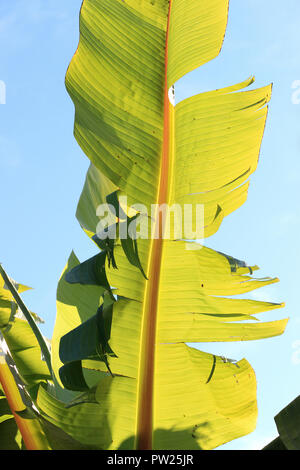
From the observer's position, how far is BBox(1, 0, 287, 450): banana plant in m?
1.19

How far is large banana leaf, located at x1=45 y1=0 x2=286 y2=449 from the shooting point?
1.19 metres

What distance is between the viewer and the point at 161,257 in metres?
1.25

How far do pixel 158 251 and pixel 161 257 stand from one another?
0.02 metres

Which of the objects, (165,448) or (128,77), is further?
(128,77)

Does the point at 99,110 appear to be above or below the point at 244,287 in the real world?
above

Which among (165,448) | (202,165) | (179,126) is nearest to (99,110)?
(179,126)

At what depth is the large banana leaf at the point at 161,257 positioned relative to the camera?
47.0 inches

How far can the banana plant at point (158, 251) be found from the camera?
3.90 feet

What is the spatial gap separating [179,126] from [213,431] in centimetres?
91
